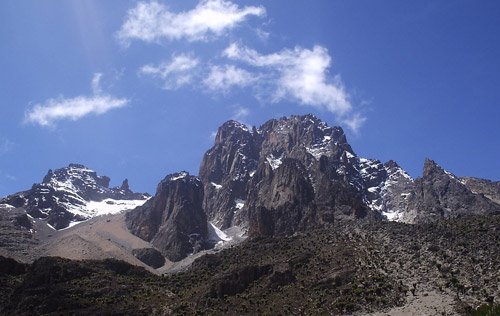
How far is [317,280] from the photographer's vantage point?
106500mm

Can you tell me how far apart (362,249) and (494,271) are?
2781 centimetres

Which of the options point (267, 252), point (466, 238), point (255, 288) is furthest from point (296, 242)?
point (466, 238)

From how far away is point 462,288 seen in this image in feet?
299

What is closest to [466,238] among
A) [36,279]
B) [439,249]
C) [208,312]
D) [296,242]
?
[439,249]

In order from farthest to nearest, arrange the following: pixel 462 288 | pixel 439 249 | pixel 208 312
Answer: pixel 439 249
pixel 208 312
pixel 462 288

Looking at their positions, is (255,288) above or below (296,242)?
below

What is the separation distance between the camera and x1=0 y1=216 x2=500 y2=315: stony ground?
9312cm

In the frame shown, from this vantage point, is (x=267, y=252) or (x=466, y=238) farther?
(x=267, y=252)

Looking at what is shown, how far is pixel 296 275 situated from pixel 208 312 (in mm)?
19149

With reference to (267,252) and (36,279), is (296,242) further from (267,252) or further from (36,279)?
(36,279)

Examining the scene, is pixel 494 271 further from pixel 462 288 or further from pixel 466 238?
pixel 466 238

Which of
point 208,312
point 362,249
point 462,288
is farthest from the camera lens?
point 362,249

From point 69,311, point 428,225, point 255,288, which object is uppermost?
point 428,225

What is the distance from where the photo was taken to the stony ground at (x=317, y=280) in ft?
306
